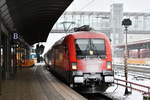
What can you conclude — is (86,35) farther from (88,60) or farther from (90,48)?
(88,60)

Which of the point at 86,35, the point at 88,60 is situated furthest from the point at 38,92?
the point at 86,35

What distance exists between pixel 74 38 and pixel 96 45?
1.17 metres

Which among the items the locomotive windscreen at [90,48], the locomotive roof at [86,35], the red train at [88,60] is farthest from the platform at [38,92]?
the locomotive roof at [86,35]

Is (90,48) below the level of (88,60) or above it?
above

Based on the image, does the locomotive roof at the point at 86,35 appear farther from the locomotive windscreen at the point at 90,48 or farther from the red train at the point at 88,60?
the locomotive windscreen at the point at 90,48

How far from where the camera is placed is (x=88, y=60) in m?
14.8

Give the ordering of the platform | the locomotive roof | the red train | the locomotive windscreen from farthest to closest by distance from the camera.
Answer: the locomotive roof, the locomotive windscreen, the red train, the platform

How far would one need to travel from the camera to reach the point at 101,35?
15648 millimetres

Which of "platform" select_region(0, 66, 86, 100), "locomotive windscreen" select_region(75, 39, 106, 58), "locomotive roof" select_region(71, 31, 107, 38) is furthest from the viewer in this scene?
"locomotive roof" select_region(71, 31, 107, 38)

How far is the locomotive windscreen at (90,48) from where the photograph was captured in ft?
49.4

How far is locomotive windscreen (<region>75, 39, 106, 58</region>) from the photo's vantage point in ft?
49.4

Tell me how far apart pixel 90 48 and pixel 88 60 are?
782 mm

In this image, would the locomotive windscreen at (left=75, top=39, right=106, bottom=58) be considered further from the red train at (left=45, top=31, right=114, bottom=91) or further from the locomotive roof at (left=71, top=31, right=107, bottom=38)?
the locomotive roof at (left=71, top=31, right=107, bottom=38)

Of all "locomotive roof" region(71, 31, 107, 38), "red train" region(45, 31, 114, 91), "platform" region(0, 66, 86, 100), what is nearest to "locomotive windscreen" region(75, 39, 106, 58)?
"red train" region(45, 31, 114, 91)
